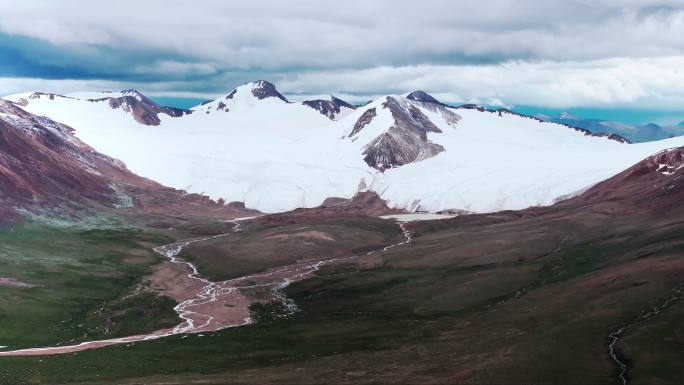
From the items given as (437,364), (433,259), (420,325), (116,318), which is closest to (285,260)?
(433,259)

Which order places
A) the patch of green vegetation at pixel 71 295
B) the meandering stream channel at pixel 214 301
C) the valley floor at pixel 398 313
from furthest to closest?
the patch of green vegetation at pixel 71 295 < the meandering stream channel at pixel 214 301 < the valley floor at pixel 398 313

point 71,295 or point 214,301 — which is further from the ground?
point 71,295

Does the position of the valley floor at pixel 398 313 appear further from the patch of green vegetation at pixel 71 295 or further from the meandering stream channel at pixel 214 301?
the meandering stream channel at pixel 214 301

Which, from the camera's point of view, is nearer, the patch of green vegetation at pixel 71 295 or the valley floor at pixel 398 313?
the valley floor at pixel 398 313

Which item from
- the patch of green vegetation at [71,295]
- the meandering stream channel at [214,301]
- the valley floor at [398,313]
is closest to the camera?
the valley floor at [398,313]

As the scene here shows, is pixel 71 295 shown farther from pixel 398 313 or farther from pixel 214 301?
pixel 398 313

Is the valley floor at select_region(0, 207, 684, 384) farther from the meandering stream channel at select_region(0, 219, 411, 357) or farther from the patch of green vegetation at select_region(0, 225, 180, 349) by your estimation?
the meandering stream channel at select_region(0, 219, 411, 357)

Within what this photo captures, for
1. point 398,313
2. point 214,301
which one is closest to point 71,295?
point 214,301

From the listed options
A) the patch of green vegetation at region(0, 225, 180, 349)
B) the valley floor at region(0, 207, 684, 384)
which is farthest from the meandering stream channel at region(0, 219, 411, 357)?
the patch of green vegetation at region(0, 225, 180, 349)

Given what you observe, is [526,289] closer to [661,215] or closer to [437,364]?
[437,364]

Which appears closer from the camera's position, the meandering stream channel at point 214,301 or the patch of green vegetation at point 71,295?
the meandering stream channel at point 214,301

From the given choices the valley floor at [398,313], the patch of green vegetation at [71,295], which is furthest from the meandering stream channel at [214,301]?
the patch of green vegetation at [71,295]
